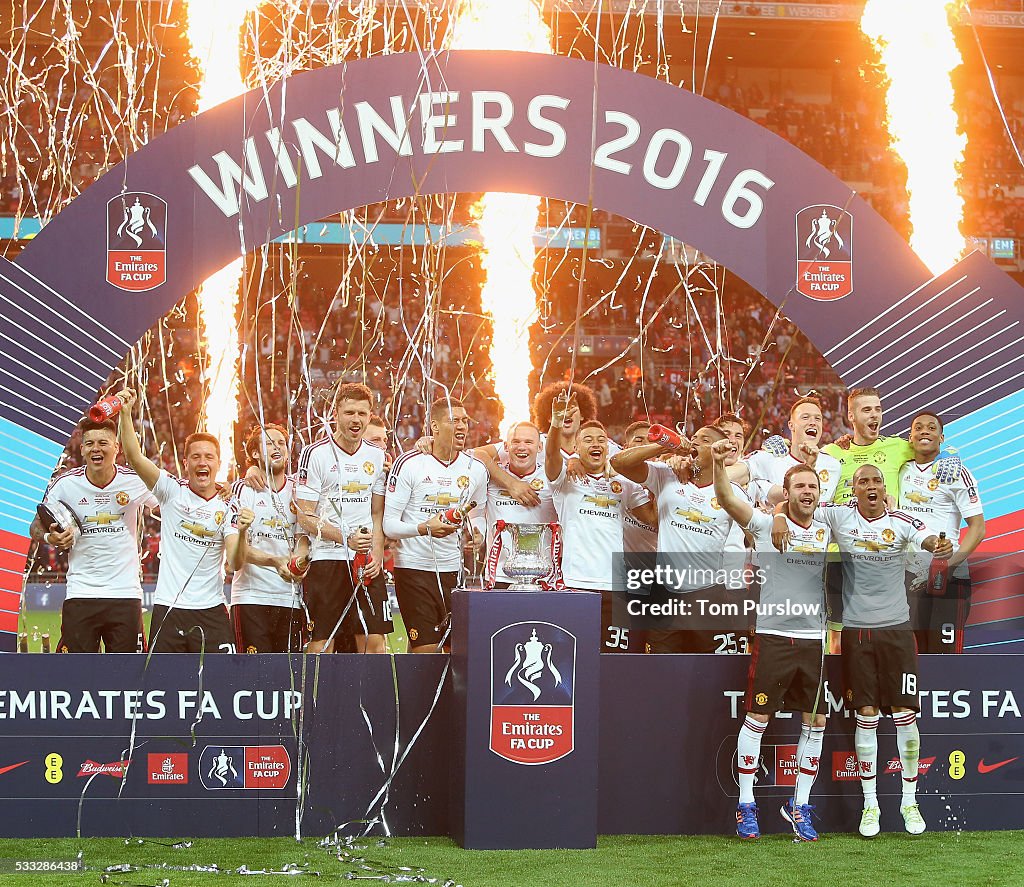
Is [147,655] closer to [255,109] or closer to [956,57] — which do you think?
[255,109]

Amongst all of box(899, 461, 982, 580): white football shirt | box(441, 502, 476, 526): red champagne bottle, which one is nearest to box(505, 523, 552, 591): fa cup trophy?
box(441, 502, 476, 526): red champagne bottle

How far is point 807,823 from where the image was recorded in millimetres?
5496

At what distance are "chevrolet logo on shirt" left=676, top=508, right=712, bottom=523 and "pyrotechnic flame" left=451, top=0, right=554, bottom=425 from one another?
1468 mm

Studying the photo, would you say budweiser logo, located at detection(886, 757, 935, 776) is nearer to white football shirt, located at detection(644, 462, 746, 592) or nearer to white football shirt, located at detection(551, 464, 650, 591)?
white football shirt, located at detection(644, 462, 746, 592)

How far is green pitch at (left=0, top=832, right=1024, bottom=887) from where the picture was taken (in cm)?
473

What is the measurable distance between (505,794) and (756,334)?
1627 centimetres

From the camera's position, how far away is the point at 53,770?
5.38 metres

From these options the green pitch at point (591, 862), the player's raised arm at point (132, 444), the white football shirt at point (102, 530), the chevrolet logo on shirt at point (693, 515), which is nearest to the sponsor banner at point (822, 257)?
the chevrolet logo on shirt at point (693, 515)

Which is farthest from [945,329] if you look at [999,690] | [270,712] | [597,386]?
[597,386]

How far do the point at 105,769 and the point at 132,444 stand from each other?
1.52 meters

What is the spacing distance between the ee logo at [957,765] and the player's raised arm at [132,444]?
3936 millimetres

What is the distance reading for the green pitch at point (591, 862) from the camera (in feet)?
15.5

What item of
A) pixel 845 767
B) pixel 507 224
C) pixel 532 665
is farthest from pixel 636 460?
pixel 507 224

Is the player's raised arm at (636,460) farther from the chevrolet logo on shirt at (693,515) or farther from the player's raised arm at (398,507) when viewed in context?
the player's raised arm at (398,507)
